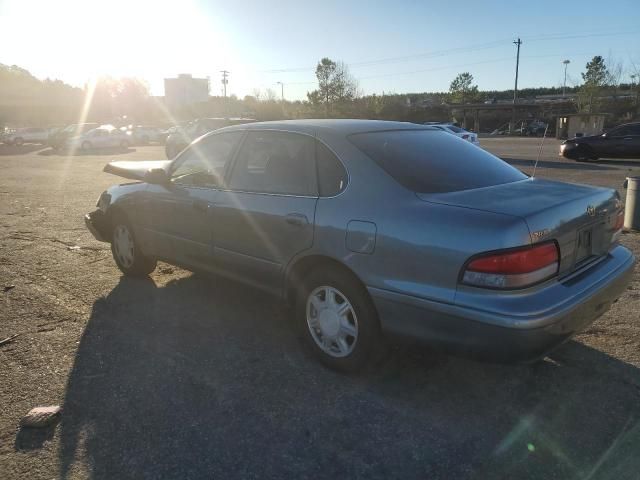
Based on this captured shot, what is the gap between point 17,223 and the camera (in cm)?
832

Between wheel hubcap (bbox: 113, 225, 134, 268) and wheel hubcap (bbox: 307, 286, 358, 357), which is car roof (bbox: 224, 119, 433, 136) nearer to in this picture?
wheel hubcap (bbox: 307, 286, 358, 357)

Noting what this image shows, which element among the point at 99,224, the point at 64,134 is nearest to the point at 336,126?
the point at 99,224

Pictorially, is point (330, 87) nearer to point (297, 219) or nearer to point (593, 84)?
point (593, 84)

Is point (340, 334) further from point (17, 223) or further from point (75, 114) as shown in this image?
point (75, 114)

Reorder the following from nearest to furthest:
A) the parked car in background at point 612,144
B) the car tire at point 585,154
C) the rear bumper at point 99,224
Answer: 1. the rear bumper at point 99,224
2. the parked car in background at point 612,144
3. the car tire at point 585,154

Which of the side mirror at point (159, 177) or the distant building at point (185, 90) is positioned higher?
the distant building at point (185, 90)

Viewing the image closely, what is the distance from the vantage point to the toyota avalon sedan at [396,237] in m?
2.63

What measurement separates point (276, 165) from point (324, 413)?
1.79 metres

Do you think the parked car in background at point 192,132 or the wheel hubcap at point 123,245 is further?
the parked car in background at point 192,132

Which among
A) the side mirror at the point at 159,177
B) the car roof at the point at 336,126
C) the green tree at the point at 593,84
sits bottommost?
the side mirror at the point at 159,177

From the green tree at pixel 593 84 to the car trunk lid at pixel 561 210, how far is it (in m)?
64.9

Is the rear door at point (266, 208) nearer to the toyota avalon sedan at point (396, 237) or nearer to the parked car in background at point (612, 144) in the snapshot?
the toyota avalon sedan at point (396, 237)

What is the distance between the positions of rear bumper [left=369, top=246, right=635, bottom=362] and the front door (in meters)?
1.80

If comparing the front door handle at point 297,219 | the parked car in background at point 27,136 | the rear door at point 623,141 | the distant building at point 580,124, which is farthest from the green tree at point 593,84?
the front door handle at point 297,219
